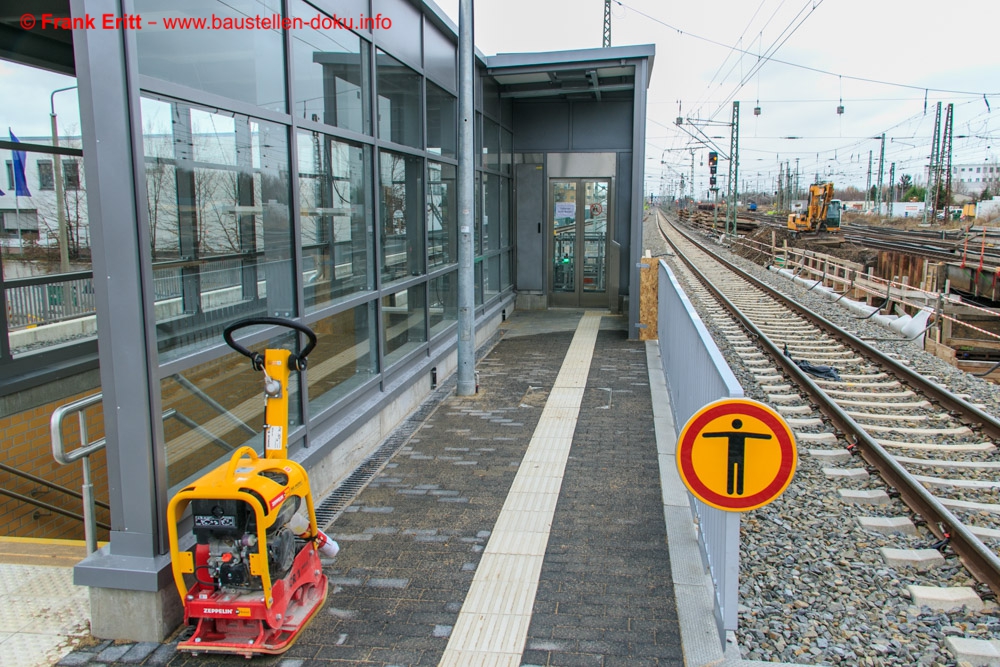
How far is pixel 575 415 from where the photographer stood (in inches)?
313

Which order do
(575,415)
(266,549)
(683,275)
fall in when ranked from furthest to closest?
1. (683,275)
2. (575,415)
3. (266,549)

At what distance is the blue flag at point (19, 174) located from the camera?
22.7ft

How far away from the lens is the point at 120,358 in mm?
3779

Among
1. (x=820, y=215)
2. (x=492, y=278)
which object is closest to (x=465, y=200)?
(x=492, y=278)

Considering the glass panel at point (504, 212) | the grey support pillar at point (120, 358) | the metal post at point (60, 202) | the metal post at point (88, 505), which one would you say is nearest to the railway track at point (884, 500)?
the grey support pillar at point (120, 358)

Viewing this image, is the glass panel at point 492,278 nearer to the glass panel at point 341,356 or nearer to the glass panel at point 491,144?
the glass panel at point 491,144

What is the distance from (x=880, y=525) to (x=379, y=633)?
3673mm

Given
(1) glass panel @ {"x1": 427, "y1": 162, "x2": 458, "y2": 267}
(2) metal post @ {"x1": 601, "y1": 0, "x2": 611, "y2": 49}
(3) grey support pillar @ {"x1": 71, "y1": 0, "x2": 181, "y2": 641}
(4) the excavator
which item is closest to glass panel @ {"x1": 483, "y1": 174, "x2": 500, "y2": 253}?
(1) glass panel @ {"x1": 427, "y1": 162, "x2": 458, "y2": 267}

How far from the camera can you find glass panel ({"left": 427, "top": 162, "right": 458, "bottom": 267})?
926cm

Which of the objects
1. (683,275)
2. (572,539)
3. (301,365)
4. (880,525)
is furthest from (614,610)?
(683,275)

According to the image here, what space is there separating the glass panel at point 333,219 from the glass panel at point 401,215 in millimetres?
477

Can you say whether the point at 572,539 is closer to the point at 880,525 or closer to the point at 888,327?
the point at 880,525

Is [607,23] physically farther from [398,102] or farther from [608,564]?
[608,564]

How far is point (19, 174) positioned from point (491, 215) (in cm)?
741
